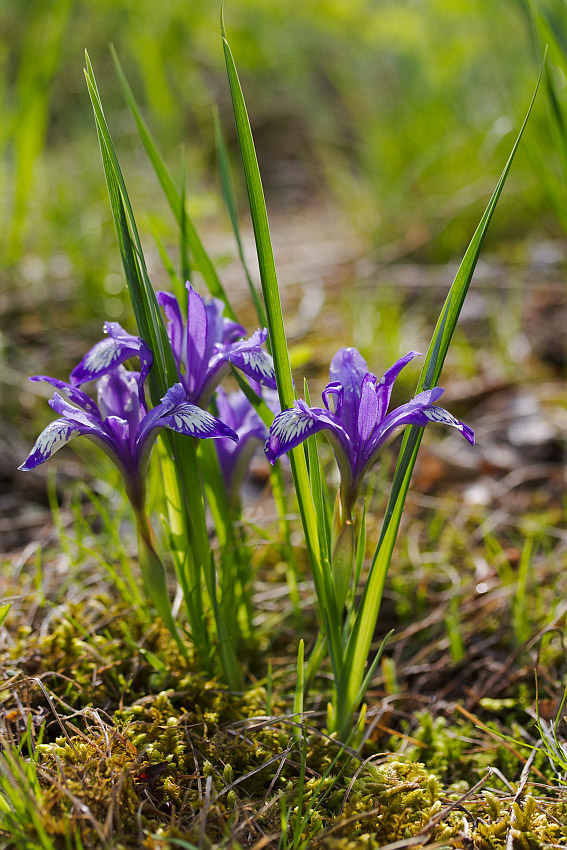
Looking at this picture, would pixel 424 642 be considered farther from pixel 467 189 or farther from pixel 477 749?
pixel 467 189

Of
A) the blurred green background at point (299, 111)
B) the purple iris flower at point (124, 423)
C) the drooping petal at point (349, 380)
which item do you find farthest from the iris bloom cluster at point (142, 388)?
the blurred green background at point (299, 111)

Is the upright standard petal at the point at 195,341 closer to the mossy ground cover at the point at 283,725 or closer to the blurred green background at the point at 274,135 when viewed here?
the blurred green background at the point at 274,135

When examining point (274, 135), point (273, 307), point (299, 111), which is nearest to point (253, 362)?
point (273, 307)

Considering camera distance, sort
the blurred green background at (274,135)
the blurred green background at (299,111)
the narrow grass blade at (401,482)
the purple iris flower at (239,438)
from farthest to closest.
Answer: the blurred green background at (299,111), the blurred green background at (274,135), the purple iris flower at (239,438), the narrow grass blade at (401,482)

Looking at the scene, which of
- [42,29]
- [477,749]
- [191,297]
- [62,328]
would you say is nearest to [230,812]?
[477,749]

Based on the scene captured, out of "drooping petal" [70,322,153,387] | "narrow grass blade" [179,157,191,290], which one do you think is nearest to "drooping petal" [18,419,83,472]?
"drooping petal" [70,322,153,387]
